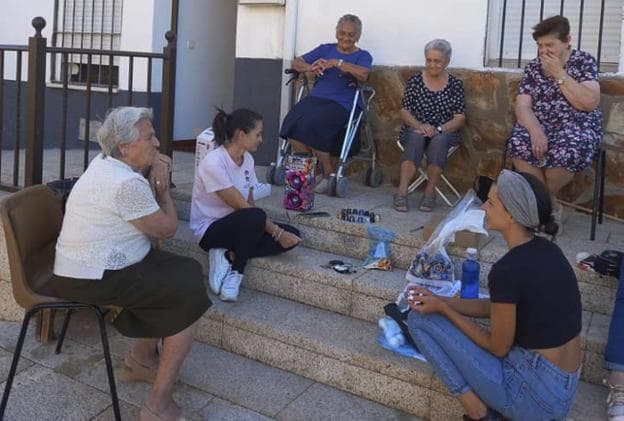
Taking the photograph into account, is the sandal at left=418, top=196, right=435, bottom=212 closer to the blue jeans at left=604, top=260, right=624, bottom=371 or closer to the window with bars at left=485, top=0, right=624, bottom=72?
the window with bars at left=485, top=0, right=624, bottom=72

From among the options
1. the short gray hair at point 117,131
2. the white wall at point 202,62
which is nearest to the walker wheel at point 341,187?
the short gray hair at point 117,131

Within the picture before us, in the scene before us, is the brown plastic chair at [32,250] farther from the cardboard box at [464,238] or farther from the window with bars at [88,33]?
the window with bars at [88,33]

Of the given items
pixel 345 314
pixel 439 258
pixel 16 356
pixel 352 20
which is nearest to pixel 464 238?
pixel 439 258

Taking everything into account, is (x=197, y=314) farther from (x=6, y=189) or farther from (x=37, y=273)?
(x=6, y=189)

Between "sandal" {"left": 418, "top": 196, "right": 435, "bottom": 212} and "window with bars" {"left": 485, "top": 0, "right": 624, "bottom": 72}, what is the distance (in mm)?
1182

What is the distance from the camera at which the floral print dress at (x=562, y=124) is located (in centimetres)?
408

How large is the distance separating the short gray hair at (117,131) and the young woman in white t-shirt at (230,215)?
0.93 m

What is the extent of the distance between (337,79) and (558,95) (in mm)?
1750

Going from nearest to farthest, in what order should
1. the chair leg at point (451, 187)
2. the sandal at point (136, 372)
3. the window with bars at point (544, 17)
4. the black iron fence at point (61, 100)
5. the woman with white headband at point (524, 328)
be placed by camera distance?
1. the woman with white headband at point (524, 328)
2. the sandal at point (136, 372)
3. the black iron fence at point (61, 100)
4. the window with bars at point (544, 17)
5. the chair leg at point (451, 187)

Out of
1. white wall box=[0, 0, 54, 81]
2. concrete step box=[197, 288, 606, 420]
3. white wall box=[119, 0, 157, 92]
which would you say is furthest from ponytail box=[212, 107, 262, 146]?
white wall box=[0, 0, 54, 81]

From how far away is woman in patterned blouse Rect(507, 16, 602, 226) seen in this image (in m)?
4.09

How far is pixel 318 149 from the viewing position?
5.20m

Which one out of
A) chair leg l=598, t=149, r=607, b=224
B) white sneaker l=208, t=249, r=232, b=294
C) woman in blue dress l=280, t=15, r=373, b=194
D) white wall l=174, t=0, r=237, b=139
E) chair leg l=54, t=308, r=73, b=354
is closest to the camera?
chair leg l=54, t=308, r=73, b=354

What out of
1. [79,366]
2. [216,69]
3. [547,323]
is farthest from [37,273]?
[216,69]
